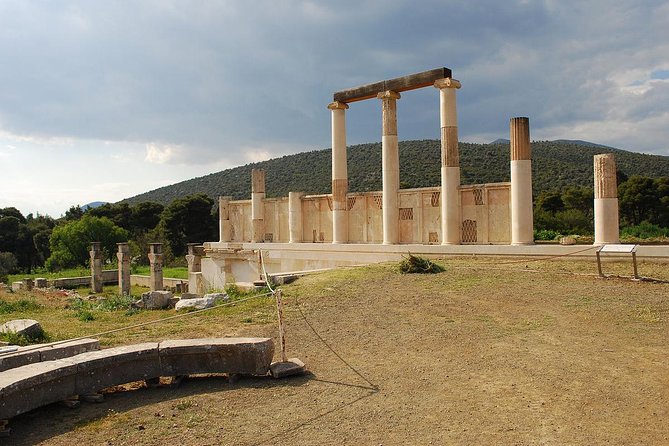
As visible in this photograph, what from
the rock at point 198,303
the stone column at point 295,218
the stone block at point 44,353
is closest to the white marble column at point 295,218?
the stone column at point 295,218

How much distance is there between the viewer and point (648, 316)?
9.45 metres

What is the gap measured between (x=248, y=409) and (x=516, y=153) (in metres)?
13.6

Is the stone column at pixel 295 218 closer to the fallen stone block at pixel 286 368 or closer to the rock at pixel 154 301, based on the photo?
the rock at pixel 154 301

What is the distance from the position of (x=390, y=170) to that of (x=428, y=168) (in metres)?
40.4

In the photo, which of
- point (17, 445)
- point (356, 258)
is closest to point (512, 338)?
point (17, 445)

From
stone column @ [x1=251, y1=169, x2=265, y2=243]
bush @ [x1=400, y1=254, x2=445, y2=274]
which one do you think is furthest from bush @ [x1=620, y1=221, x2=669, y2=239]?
stone column @ [x1=251, y1=169, x2=265, y2=243]

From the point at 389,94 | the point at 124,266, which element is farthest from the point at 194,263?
the point at 389,94

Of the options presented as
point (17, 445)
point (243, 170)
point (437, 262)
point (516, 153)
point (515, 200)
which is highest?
point (243, 170)

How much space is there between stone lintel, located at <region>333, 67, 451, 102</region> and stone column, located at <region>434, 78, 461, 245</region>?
1.22 feet

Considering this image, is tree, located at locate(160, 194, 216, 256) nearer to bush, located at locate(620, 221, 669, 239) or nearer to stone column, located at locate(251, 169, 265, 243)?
stone column, located at locate(251, 169, 265, 243)

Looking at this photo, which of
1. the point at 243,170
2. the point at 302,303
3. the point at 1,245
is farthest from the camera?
the point at 243,170

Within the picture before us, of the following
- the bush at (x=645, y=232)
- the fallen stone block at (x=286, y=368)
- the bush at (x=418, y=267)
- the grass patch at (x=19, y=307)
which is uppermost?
the bush at (x=645, y=232)

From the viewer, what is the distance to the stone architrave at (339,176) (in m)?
21.7

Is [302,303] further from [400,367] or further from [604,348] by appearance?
[604,348]
